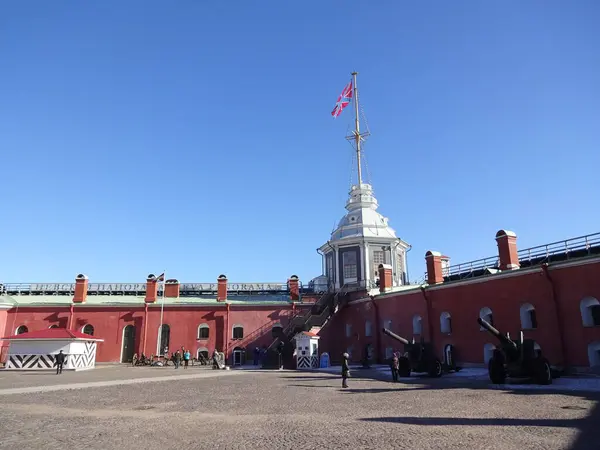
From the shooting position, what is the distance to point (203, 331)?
40.1m

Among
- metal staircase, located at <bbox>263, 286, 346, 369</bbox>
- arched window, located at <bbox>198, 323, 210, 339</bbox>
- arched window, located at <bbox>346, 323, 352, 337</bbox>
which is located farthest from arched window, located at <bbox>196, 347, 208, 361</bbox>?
arched window, located at <bbox>346, 323, 352, 337</bbox>

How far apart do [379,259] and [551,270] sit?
1958cm

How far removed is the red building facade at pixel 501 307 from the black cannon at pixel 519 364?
3.26 meters

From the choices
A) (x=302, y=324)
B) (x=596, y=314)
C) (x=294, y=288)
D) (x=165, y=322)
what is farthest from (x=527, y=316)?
(x=165, y=322)

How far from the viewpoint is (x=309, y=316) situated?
36.7 meters

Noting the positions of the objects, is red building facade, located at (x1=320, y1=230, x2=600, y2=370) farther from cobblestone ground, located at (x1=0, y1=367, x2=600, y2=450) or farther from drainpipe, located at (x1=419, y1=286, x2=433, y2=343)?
cobblestone ground, located at (x1=0, y1=367, x2=600, y2=450)

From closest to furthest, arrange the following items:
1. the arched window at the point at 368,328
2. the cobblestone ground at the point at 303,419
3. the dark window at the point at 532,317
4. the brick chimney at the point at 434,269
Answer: the cobblestone ground at the point at 303,419 < the dark window at the point at 532,317 < the brick chimney at the point at 434,269 < the arched window at the point at 368,328

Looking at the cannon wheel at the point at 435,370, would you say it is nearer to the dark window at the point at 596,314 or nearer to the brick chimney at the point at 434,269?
the dark window at the point at 596,314

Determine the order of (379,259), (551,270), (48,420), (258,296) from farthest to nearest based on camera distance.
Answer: (258,296) → (379,259) → (551,270) → (48,420)

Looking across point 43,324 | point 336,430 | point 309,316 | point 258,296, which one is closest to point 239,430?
point 336,430

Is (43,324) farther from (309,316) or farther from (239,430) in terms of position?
(239,430)


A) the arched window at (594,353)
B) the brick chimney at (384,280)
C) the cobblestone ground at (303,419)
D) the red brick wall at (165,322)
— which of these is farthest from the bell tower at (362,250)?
the cobblestone ground at (303,419)

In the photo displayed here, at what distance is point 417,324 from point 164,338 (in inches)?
857

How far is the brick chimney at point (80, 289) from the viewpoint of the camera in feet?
136
